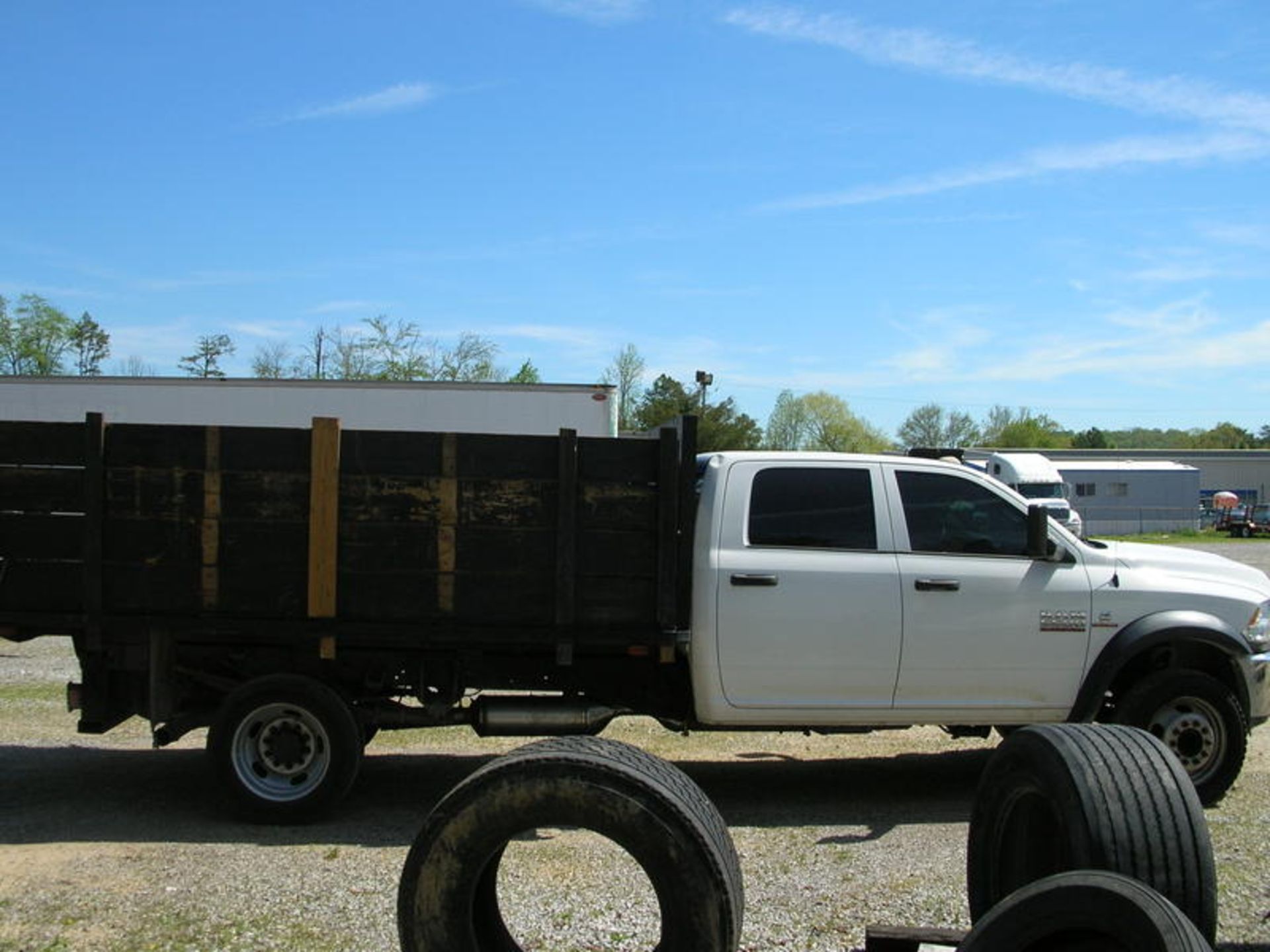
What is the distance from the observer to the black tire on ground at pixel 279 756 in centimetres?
636

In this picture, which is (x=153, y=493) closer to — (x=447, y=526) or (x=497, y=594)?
(x=447, y=526)

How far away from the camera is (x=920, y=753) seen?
8.46 meters

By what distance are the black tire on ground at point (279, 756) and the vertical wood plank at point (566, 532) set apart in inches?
51.5

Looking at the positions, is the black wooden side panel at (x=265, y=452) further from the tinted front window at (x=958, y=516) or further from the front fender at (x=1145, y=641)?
the front fender at (x=1145, y=641)

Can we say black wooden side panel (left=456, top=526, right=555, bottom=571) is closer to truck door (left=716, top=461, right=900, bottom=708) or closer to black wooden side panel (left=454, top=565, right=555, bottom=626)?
black wooden side panel (left=454, top=565, right=555, bottom=626)

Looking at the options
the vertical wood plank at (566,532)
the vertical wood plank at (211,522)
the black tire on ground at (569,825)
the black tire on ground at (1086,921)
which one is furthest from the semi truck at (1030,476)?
the black tire on ground at (1086,921)

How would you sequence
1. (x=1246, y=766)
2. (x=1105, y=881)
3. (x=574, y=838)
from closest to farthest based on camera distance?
(x=1105, y=881) < (x=574, y=838) < (x=1246, y=766)

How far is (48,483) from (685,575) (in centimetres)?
344

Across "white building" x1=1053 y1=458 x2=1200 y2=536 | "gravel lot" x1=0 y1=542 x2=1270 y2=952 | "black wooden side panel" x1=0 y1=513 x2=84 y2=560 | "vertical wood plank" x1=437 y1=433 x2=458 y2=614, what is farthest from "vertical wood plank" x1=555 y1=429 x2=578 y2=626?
"white building" x1=1053 y1=458 x2=1200 y2=536

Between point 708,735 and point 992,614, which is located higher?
point 992,614

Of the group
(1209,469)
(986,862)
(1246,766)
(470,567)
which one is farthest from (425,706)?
(1209,469)

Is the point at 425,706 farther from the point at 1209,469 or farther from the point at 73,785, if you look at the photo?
the point at 1209,469

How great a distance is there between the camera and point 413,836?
623cm

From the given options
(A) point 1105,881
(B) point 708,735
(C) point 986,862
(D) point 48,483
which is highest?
(D) point 48,483
